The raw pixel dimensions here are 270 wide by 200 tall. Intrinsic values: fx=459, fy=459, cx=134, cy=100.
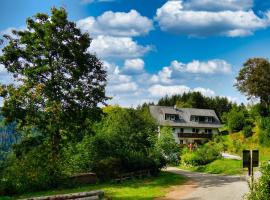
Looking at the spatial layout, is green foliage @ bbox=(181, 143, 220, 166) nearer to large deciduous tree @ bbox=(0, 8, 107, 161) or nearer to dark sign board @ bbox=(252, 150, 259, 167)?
large deciduous tree @ bbox=(0, 8, 107, 161)

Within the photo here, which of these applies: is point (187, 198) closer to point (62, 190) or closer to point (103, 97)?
point (62, 190)

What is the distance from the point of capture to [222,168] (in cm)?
4503

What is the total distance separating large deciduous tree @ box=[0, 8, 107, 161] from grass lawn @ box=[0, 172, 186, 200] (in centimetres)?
463

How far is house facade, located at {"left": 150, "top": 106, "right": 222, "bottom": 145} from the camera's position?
8956cm

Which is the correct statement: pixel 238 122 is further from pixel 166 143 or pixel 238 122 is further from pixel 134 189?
pixel 134 189

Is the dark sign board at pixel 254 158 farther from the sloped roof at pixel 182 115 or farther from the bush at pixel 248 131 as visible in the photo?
the sloped roof at pixel 182 115

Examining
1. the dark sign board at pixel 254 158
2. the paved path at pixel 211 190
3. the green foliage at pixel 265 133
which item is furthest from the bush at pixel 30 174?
the green foliage at pixel 265 133

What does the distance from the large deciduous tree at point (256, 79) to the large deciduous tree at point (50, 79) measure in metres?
49.2

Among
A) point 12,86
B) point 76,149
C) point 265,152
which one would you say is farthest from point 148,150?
point 265,152

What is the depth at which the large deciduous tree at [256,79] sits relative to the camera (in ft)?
257

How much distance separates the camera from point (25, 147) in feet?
114

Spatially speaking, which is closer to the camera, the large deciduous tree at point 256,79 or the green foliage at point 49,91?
the green foliage at point 49,91

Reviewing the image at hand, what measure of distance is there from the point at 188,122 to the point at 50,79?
197ft

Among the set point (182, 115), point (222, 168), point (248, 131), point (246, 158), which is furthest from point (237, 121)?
point (246, 158)
